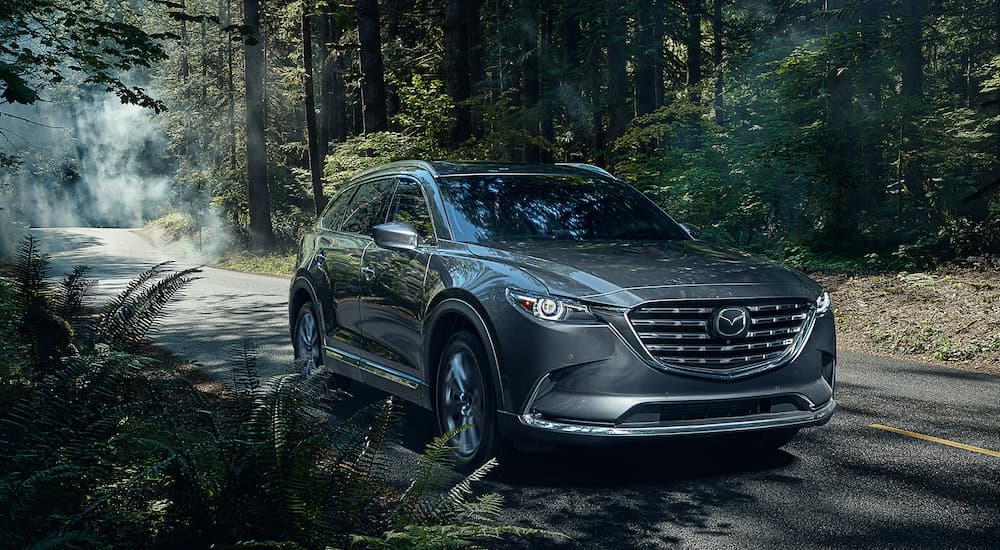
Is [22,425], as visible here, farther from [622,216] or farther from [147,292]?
[622,216]

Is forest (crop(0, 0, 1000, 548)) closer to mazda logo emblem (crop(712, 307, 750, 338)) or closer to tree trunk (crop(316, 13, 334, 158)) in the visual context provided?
tree trunk (crop(316, 13, 334, 158))

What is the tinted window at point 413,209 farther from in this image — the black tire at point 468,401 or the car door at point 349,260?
the black tire at point 468,401

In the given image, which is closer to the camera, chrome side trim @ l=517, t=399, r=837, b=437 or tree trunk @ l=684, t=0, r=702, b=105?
chrome side trim @ l=517, t=399, r=837, b=437

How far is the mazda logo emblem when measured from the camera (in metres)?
Answer: 5.48

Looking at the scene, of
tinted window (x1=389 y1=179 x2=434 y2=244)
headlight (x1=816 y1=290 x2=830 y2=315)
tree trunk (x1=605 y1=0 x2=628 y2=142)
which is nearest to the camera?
headlight (x1=816 y1=290 x2=830 y2=315)

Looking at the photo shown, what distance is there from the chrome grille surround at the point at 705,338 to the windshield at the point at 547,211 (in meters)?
1.49

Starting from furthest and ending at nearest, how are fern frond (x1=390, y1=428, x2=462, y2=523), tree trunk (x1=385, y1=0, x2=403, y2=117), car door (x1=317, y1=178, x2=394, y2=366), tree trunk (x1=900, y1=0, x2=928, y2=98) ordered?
tree trunk (x1=385, y1=0, x2=403, y2=117)
tree trunk (x1=900, y1=0, x2=928, y2=98)
car door (x1=317, y1=178, x2=394, y2=366)
fern frond (x1=390, y1=428, x2=462, y2=523)

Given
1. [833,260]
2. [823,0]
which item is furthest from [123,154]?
[833,260]

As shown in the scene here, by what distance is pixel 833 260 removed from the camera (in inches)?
718

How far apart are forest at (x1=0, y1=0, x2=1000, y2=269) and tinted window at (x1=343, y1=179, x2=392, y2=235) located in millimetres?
1460

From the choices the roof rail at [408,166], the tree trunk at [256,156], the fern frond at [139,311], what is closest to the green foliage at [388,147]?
the tree trunk at [256,156]

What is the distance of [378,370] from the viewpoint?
7504 millimetres

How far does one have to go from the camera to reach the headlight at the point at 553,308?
543cm

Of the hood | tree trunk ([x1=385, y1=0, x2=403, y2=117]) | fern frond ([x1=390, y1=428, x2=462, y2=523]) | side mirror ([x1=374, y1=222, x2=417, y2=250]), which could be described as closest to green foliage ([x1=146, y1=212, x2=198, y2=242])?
tree trunk ([x1=385, y1=0, x2=403, y2=117])
